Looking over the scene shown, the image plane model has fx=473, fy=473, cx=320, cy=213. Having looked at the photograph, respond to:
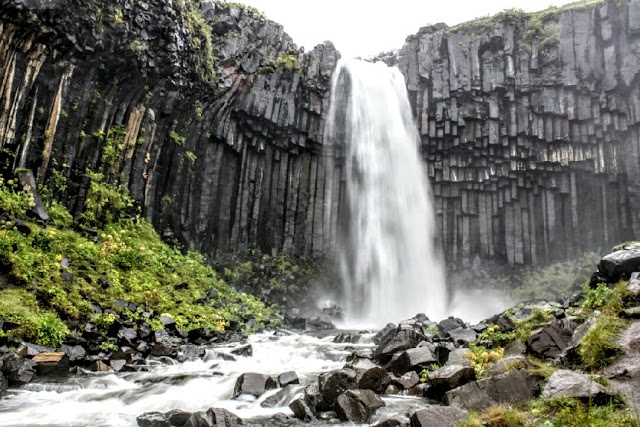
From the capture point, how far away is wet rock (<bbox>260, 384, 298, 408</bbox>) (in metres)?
8.42

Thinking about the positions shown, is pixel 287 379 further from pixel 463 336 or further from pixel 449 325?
pixel 449 325

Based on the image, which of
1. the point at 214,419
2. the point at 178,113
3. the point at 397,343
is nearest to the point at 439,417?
the point at 214,419

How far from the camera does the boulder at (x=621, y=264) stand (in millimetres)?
10398

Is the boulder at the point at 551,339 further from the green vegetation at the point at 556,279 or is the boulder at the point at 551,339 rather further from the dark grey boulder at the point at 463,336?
the green vegetation at the point at 556,279

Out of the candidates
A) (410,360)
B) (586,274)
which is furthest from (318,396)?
(586,274)

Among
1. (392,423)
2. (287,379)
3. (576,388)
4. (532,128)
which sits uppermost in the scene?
(532,128)

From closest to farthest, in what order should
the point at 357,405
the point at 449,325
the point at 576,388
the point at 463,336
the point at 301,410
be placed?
the point at 576,388 < the point at 357,405 < the point at 301,410 < the point at 463,336 < the point at 449,325

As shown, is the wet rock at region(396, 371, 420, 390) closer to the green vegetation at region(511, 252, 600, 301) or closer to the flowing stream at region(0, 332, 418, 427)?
the flowing stream at region(0, 332, 418, 427)

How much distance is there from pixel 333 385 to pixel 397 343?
3.60 meters

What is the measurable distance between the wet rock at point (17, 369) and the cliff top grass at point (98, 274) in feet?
3.54

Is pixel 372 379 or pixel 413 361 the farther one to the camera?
pixel 413 361

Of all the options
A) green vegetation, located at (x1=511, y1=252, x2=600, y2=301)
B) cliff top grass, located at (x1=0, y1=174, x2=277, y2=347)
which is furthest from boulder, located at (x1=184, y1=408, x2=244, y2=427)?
green vegetation, located at (x1=511, y1=252, x2=600, y2=301)

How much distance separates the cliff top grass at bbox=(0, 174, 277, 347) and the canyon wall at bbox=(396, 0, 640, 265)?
1527cm

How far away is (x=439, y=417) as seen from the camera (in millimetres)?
6051
